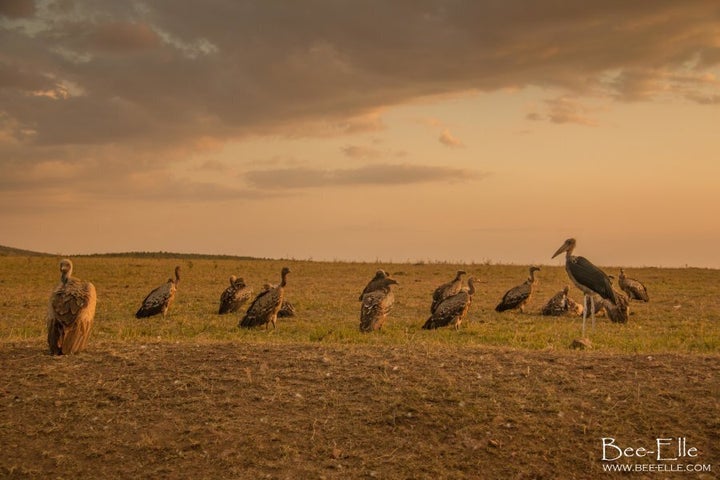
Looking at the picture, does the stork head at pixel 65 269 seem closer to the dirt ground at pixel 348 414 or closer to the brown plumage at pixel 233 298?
the dirt ground at pixel 348 414

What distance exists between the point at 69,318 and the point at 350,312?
11.4m

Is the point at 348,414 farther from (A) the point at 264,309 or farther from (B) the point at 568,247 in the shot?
(B) the point at 568,247

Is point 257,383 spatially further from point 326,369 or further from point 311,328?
point 311,328

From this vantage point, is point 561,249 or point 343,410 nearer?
point 343,410

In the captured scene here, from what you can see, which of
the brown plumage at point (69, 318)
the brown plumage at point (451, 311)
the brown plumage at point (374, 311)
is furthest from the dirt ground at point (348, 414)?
the brown plumage at point (451, 311)

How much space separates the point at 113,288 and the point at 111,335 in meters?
15.2

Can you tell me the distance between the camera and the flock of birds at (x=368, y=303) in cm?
1243

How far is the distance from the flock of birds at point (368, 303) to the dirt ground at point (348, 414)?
2.09 feet

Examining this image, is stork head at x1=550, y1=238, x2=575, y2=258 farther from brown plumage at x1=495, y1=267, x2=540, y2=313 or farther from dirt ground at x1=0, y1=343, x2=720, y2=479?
dirt ground at x1=0, y1=343, x2=720, y2=479

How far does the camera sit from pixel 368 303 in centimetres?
1777

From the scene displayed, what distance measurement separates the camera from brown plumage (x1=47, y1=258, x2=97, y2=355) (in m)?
12.3

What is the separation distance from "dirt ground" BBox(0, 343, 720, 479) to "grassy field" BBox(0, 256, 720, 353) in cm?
293

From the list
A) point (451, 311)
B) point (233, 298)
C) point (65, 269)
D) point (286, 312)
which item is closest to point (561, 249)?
point (451, 311)

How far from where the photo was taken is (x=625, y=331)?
62.6 ft
